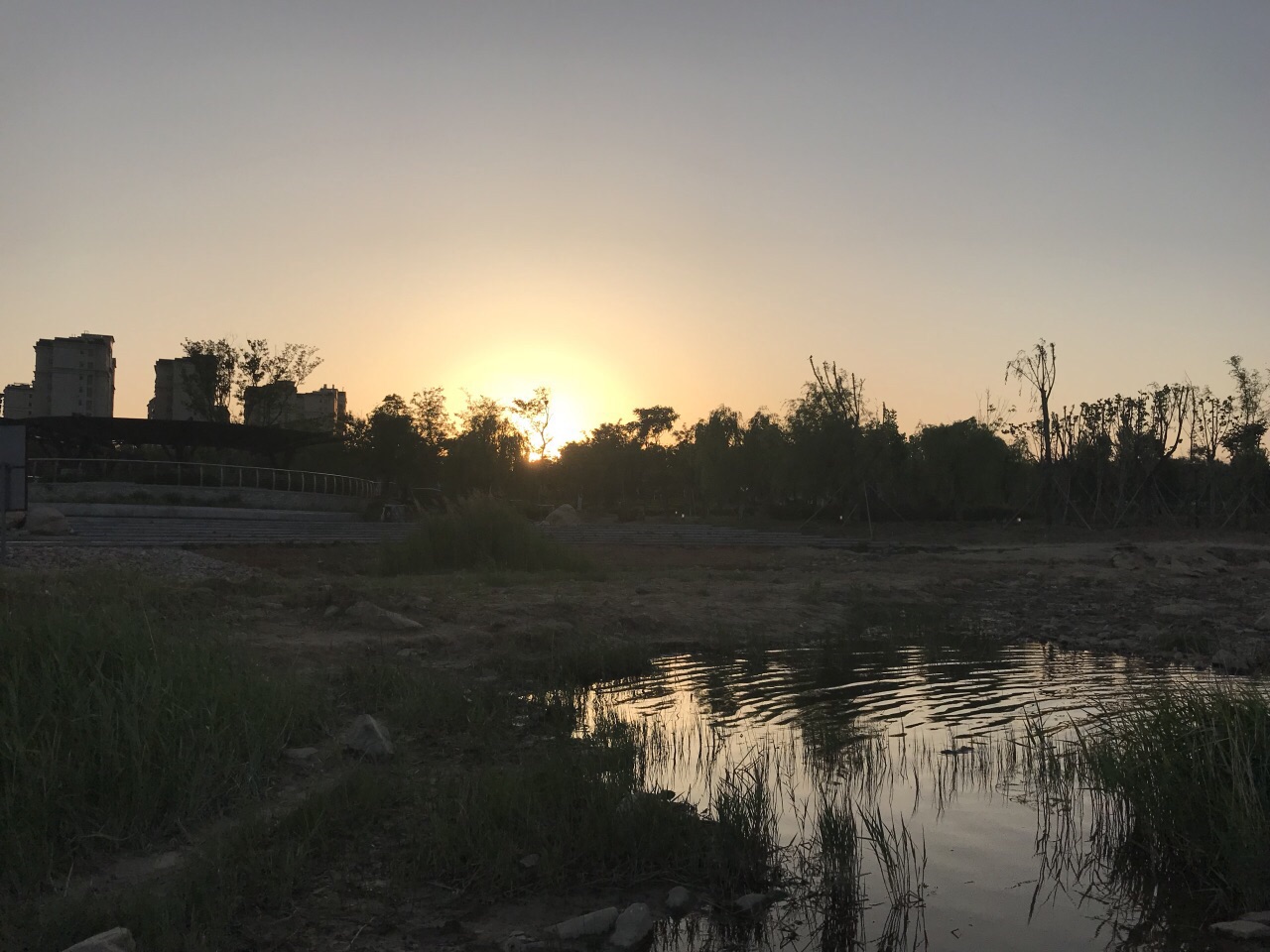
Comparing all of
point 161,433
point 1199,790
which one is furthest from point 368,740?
point 161,433

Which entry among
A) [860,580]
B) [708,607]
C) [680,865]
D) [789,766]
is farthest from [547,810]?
[860,580]

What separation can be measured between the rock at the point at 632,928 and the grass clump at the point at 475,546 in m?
16.2

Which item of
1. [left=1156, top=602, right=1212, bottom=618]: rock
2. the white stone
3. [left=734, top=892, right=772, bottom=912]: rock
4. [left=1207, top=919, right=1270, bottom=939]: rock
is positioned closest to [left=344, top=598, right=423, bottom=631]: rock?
the white stone

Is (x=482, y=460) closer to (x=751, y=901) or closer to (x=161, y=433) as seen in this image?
(x=161, y=433)

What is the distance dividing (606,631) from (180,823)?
8.92m

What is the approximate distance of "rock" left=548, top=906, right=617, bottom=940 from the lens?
13.8 feet

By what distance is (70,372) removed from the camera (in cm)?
12619

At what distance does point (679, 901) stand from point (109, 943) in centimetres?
243

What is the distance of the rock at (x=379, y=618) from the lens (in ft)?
40.4

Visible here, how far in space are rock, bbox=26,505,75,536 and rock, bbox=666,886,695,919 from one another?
2236cm

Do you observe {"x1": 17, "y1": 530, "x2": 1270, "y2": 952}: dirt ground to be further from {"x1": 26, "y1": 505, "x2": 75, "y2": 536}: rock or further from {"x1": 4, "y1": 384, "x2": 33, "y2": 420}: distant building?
{"x1": 4, "y1": 384, "x2": 33, "y2": 420}: distant building

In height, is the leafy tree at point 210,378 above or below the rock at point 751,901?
above

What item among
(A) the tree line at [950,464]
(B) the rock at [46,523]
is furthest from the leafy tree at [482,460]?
(B) the rock at [46,523]

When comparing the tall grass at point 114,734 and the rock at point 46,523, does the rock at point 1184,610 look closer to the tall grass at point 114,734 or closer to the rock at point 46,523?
the tall grass at point 114,734
